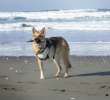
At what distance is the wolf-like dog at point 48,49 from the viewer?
11766mm

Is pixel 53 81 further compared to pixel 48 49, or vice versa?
pixel 48 49

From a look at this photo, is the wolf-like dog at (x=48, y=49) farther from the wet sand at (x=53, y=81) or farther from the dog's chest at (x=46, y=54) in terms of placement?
the wet sand at (x=53, y=81)

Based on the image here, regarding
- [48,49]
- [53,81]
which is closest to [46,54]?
[48,49]

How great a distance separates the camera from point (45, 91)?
10039mm

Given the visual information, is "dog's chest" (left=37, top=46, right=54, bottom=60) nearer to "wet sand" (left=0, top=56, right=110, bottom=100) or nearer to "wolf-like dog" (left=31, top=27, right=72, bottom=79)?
"wolf-like dog" (left=31, top=27, right=72, bottom=79)

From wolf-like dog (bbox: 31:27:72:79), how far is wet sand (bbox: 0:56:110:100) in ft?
0.97

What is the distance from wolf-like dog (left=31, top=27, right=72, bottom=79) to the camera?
11.8 metres

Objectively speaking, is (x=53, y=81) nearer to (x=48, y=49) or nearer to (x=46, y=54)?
(x=46, y=54)

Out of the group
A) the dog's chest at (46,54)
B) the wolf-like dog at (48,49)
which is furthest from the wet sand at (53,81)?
the dog's chest at (46,54)

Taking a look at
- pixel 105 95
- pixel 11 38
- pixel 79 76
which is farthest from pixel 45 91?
pixel 11 38

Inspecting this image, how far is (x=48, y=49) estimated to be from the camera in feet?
39.5

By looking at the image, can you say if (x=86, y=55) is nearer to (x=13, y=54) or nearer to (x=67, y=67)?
(x=13, y=54)

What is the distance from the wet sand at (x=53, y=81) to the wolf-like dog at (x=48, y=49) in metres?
0.29

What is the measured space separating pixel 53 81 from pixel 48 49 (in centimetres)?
86
